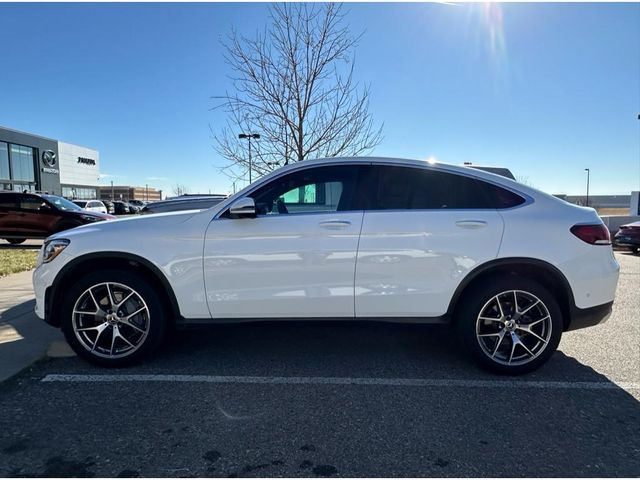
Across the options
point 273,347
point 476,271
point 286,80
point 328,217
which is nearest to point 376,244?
point 328,217

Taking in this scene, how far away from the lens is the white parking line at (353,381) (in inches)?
136

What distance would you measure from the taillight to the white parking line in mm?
1172

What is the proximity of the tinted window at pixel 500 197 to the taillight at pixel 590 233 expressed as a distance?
0.49 metres

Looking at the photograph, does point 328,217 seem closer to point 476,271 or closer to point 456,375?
Result: point 476,271

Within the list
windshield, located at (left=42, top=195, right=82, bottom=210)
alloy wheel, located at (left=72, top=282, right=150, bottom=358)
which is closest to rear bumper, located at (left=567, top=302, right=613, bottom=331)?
alloy wheel, located at (left=72, top=282, right=150, bottom=358)

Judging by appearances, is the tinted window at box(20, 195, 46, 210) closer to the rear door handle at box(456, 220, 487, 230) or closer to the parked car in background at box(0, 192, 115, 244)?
the parked car in background at box(0, 192, 115, 244)

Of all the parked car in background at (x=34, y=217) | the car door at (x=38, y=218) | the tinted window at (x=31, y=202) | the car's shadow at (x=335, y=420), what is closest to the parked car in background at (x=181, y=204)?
the car's shadow at (x=335, y=420)

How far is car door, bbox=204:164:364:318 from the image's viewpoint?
11.6 ft

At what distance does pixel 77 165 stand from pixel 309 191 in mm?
79202

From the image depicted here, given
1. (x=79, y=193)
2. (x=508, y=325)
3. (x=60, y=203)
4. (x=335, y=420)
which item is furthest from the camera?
(x=79, y=193)

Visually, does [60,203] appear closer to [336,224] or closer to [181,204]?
[181,204]

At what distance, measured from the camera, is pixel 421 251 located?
3502mm

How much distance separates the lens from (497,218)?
3.53 metres

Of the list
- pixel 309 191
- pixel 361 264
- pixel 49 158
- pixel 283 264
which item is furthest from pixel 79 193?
pixel 361 264
